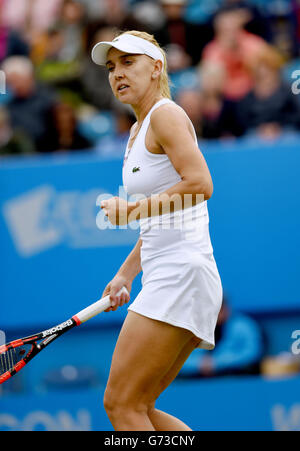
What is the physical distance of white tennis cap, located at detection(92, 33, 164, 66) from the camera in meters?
3.58

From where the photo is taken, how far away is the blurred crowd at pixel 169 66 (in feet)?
24.8

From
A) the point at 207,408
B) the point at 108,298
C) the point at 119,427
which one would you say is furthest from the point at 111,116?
the point at 119,427

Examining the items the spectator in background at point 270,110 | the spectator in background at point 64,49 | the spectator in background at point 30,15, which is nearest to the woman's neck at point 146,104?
the spectator in background at point 270,110

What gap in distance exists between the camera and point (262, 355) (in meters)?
6.55

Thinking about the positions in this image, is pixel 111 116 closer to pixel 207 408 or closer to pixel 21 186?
pixel 21 186

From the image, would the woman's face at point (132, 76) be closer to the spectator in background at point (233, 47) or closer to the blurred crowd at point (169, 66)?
the blurred crowd at point (169, 66)

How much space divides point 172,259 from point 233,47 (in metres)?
5.46

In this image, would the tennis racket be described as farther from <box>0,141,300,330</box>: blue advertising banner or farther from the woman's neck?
<box>0,141,300,330</box>: blue advertising banner

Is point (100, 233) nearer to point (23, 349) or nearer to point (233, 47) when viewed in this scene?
point (23, 349)

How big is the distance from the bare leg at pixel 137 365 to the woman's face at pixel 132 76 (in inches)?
37.9

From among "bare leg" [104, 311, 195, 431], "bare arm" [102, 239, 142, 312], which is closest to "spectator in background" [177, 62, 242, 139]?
"bare arm" [102, 239, 142, 312]

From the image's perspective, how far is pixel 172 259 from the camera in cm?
350
